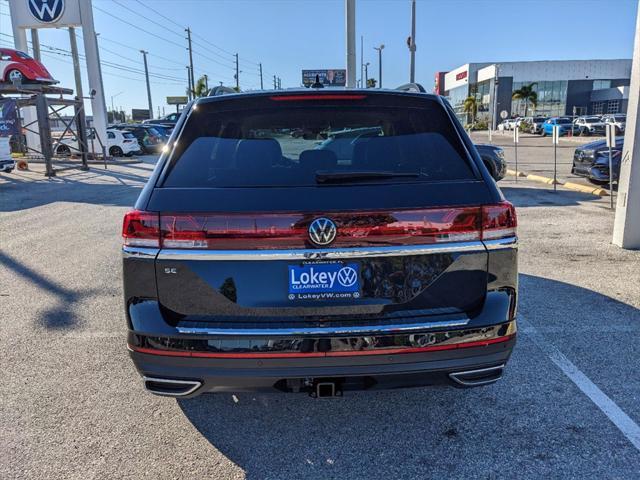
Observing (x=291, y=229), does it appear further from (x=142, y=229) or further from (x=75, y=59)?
(x=75, y=59)

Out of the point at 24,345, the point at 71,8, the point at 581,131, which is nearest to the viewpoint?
the point at 24,345

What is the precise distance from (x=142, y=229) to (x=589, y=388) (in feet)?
9.62

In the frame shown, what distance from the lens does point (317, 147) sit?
9.59ft

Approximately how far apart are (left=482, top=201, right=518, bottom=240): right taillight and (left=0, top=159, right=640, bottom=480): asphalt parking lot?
119 centimetres

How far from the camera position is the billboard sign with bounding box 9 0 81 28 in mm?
23109

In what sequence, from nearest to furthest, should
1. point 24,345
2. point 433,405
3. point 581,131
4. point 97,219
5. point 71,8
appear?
point 433,405
point 24,345
point 97,219
point 71,8
point 581,131

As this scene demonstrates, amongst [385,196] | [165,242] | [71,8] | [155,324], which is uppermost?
[71,8]

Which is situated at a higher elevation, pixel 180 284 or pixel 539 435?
pixel 180 284

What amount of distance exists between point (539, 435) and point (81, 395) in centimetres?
285

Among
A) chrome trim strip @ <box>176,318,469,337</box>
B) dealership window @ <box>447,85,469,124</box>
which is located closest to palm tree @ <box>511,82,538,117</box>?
dealership window @ <box>447,85,469,124</box>

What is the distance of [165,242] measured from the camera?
94.3 inches

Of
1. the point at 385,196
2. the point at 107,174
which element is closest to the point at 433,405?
the point at 385,196

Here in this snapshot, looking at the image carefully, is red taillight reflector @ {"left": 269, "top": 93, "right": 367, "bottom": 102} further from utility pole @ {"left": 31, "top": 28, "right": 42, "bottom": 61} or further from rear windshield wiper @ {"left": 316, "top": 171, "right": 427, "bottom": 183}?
utility pole @ {"left": 31, "top": 28, "right": 42, "bottom": 61}

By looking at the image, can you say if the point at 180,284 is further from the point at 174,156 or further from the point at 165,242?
the point at 174,156
